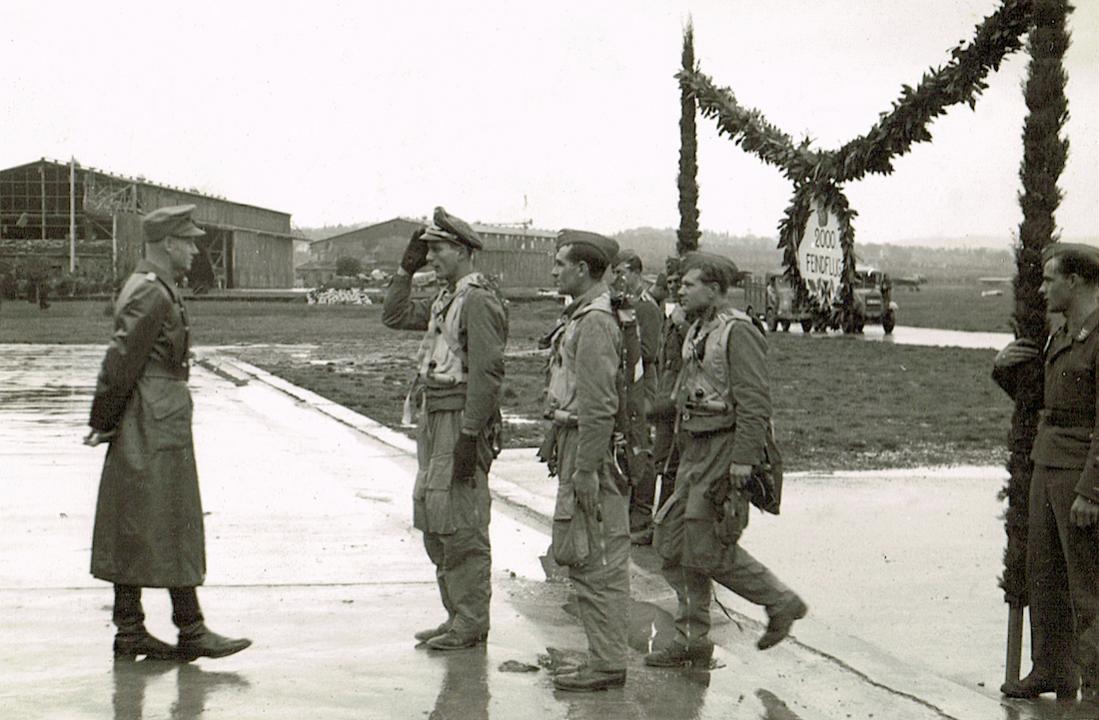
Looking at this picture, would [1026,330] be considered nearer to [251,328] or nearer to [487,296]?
[487,296]

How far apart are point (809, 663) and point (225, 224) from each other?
8057cm

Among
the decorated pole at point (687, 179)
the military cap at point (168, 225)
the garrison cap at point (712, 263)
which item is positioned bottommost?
the garrison cap at point (712, 263)

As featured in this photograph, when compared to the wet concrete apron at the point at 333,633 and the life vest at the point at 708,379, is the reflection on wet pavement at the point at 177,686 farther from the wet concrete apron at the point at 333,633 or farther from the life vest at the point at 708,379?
the life vest at the point at 708,379

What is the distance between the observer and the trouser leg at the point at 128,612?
6.34 m

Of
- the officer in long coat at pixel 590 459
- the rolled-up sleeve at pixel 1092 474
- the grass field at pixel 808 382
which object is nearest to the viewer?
the rolled-up sleeve at pixel 1092 474

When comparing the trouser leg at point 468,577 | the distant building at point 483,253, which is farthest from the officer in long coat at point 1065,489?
the distant building at point 483,253

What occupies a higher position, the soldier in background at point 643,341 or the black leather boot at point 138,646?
the soldier in background at point 643,341

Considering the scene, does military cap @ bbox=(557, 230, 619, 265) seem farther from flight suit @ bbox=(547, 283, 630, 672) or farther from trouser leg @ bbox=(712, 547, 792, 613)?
trouser leg @ bbox=(712, 547, 792, 613)

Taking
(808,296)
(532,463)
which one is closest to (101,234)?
(532,463)

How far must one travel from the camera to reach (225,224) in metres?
84.1

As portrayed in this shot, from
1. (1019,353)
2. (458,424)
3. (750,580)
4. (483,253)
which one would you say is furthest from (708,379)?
(483,253)

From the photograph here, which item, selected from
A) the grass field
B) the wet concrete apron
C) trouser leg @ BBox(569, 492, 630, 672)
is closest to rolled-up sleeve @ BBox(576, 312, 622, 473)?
trouser leg @ BBox(569, 492, 630, 672)

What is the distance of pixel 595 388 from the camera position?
6.02 meters

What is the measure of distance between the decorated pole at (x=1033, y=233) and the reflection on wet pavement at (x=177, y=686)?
10.7 feet
